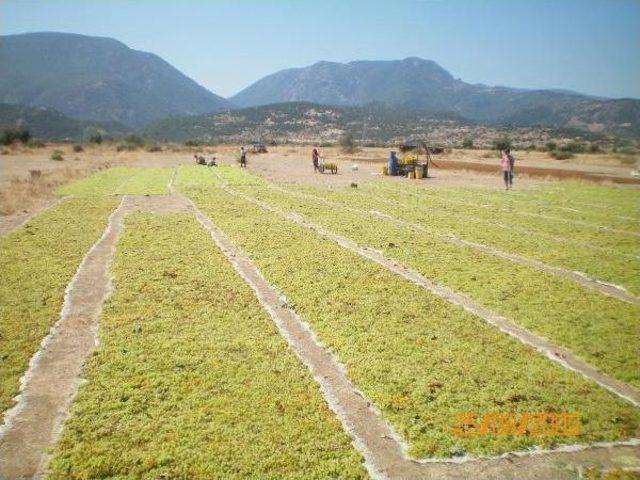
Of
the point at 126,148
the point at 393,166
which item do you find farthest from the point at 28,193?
the point at 126,148

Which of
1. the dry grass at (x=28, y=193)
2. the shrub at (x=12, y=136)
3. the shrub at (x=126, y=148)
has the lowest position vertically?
the dry grass at (x=28, y=193)

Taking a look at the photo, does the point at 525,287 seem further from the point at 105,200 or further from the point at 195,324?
the point at 105,200

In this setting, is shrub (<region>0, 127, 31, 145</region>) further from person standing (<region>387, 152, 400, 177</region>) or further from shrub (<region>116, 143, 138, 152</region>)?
person standing (<region>387, 152, 400, 177</region>)

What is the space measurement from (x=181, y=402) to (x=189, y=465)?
50.6 inches

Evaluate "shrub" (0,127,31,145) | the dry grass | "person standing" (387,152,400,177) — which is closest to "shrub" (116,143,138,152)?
"shrub" (0,127,31,145)

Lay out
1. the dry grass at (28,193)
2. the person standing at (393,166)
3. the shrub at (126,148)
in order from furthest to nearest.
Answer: the shrub at (126,148)
the person standing at (393,166)
the dry grass at (28,193)

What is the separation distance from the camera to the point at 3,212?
21109 millimetres

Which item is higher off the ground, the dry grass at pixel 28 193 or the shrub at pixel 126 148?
the shrub at pixel 126 148

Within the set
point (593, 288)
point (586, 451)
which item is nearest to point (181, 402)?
point (586, 451)

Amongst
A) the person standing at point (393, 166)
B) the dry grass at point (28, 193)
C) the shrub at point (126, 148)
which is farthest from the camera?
the shrub at point (126, 148)

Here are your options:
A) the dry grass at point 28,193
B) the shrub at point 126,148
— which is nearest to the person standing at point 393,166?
the dry grass at point 28,193

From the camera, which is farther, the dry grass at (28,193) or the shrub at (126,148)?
the shrub at (126,148)

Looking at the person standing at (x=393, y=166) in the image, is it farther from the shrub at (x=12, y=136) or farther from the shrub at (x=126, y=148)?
the shrub at (x=12, y=136)

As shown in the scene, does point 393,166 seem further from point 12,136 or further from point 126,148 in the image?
point 12,136
